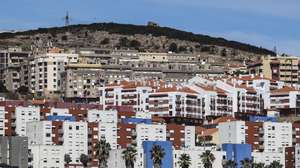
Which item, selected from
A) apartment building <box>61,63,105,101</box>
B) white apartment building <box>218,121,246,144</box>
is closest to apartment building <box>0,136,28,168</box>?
white apartment building <box>218,121,246,144</box>

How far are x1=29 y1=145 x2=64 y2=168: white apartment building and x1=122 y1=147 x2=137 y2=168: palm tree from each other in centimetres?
703

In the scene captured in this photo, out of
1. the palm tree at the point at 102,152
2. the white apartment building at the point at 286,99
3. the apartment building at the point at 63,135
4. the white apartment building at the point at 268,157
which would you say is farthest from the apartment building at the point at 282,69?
the palm tree at the point at 102,152

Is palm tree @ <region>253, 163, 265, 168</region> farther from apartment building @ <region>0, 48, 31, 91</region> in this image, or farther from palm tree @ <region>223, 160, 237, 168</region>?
apartment building @ <region>0, 48, 31, 91</region>

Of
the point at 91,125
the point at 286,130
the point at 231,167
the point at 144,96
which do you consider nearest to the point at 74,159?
the point at 91,125

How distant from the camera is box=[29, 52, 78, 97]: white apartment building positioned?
598ft

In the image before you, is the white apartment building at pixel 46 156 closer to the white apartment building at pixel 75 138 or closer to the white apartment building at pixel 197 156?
the white apartment building at pixel 75 138

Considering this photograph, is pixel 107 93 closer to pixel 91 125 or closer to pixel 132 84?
pixel 132 84

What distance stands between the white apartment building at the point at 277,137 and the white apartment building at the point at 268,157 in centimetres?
1120

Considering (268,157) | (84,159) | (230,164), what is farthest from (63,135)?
(268,157)

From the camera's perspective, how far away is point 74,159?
129 m

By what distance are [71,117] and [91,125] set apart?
4.61 meters

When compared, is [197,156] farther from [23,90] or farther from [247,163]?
[23,90]

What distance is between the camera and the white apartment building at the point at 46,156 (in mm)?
120562

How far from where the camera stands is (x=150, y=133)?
13612 centimetres
